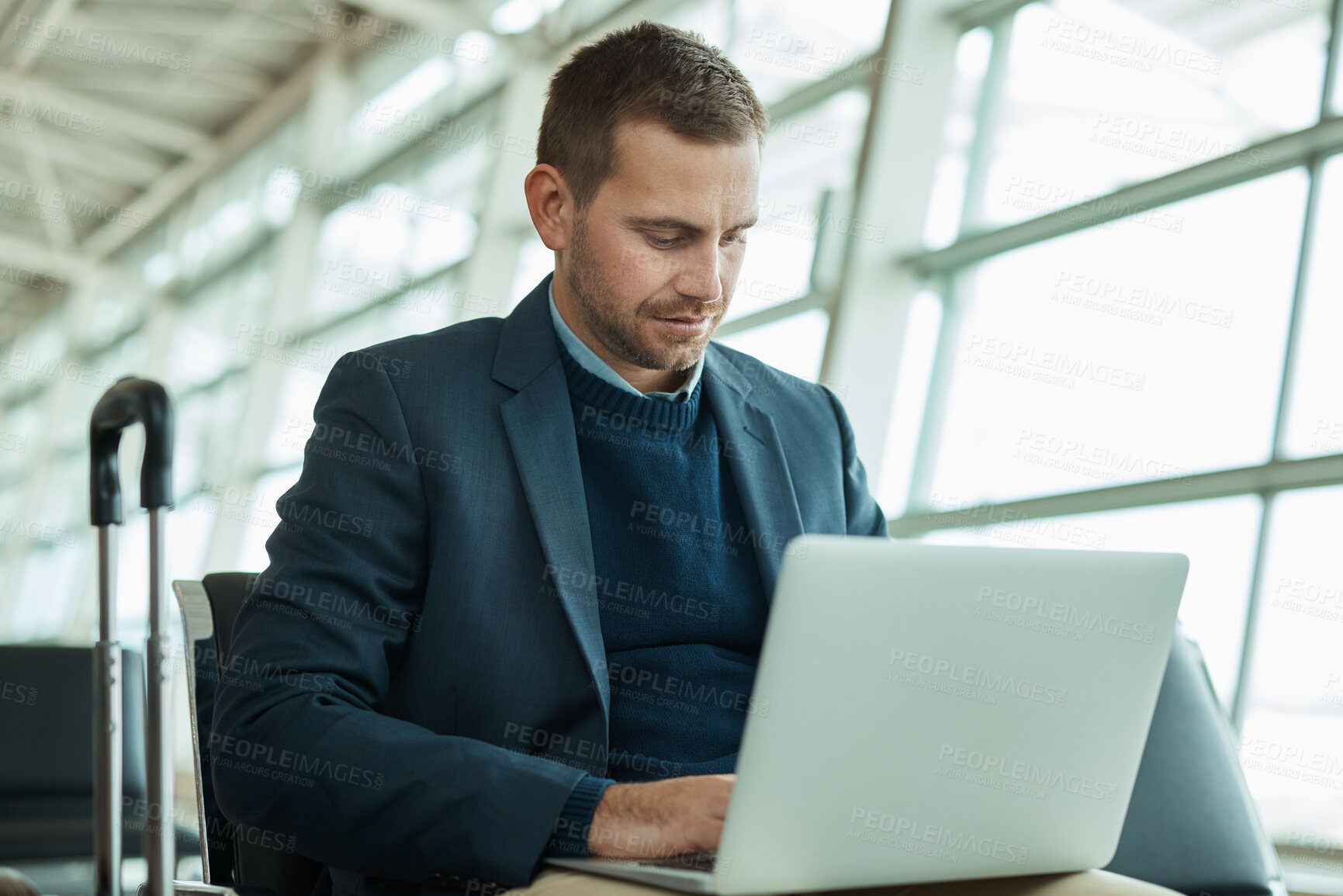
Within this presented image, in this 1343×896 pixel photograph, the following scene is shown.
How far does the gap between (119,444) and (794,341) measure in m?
3.99

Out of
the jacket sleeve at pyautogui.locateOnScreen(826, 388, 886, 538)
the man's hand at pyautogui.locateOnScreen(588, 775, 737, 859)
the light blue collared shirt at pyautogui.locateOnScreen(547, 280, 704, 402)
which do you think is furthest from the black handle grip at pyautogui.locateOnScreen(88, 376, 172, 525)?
the jacket sleeve at pyautogui.locateOnScreen(826, 388, 886, 538)


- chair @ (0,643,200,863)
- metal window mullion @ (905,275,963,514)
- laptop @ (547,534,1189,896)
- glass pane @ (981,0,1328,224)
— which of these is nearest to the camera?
laptop @ (547,534,1189,896)

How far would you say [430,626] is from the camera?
1.39 m

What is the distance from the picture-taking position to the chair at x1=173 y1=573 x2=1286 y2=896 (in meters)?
1.50

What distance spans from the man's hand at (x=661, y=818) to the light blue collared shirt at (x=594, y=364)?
2.25ft

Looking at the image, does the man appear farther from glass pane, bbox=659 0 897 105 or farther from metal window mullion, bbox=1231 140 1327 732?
glass pane, bbox=659 0 897 105

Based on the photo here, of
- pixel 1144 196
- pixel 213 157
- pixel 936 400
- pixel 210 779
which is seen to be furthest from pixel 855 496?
pixel 213 157

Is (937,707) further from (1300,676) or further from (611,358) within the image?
(1300,676)

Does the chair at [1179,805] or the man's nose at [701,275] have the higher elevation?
the man's nose at [701,275]

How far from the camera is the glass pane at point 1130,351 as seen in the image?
11.0ft

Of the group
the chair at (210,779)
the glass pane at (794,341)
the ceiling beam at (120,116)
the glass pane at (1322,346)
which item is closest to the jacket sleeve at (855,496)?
the chair at (210,779)

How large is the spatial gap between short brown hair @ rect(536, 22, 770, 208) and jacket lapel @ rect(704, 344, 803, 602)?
1.22 feet

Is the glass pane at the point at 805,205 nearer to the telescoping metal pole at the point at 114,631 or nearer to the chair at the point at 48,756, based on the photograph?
the chair at the point at 48,756

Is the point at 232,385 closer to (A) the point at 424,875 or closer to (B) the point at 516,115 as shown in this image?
(B) the point at 516,115
